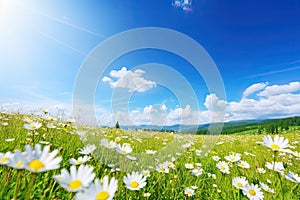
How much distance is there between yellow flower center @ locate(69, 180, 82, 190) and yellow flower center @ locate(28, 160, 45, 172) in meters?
0.13

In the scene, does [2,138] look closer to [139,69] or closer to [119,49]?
[119,49]

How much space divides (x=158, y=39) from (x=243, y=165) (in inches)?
171

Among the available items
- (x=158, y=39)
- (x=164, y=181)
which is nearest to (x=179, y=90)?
(x=158, y=39)

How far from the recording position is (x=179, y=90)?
6418 mm

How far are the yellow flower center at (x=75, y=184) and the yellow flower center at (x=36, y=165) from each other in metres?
0.13

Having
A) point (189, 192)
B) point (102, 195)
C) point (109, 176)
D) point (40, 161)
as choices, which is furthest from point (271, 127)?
point (40, 161)

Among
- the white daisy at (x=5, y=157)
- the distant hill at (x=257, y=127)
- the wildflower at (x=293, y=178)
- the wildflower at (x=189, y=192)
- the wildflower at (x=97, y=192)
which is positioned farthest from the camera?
the distant hill at (x=257, y=127)

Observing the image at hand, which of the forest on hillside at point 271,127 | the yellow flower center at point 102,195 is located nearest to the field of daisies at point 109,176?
the yellow flower center at point 102,195

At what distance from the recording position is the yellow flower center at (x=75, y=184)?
814 millimetres

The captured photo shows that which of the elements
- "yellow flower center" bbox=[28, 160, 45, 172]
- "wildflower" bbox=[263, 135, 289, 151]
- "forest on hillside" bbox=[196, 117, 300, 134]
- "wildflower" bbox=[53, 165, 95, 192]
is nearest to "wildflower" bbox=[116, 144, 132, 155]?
"wildflower" bbox=[53, 165, 95, 192]

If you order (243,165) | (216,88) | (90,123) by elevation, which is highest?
(216,88)

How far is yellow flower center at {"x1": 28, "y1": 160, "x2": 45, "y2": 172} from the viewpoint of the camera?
2.62 feet

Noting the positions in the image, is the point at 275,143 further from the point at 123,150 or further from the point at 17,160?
the point at 17,160

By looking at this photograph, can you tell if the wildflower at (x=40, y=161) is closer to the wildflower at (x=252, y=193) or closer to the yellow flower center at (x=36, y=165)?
the yellow flower center at (x=36, y=165)
